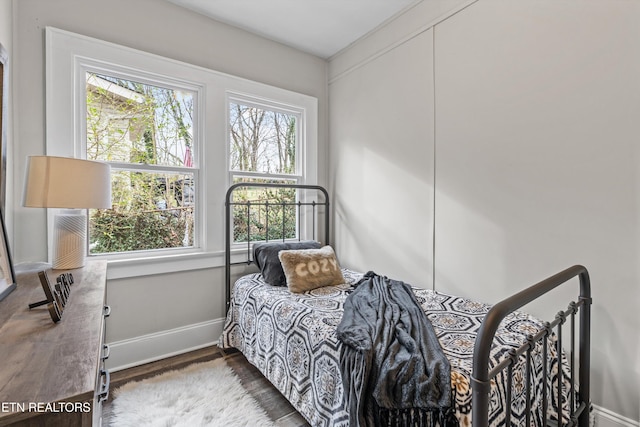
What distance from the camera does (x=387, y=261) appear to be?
2.56 m

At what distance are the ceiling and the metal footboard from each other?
85.0 inches

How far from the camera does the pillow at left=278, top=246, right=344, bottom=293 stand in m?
2.15

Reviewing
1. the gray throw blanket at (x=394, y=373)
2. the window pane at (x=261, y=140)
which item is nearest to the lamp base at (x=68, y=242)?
the window pane at (x=261, y=140)

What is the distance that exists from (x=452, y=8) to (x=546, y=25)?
0.63 meters

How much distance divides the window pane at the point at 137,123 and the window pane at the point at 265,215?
57 centimetres

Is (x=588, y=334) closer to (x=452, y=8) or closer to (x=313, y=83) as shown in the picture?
(x=452, y=8)

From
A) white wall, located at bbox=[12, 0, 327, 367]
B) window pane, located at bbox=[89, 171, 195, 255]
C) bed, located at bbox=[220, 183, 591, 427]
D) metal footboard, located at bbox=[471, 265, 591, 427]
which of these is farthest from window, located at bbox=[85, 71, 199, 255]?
metal footboard, located at bbox=[471, 265, 591, 427]

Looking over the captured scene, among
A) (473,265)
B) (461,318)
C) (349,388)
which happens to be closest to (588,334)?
(461,318)

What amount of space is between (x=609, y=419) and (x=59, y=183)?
9.37ft

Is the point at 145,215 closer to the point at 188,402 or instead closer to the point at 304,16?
the point at 188,402

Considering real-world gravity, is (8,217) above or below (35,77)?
below

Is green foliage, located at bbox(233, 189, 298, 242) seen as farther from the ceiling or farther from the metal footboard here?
the metal footboard

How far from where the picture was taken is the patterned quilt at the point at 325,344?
3.94ft

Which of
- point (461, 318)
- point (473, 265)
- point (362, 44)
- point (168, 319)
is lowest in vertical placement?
point (168, 319)
